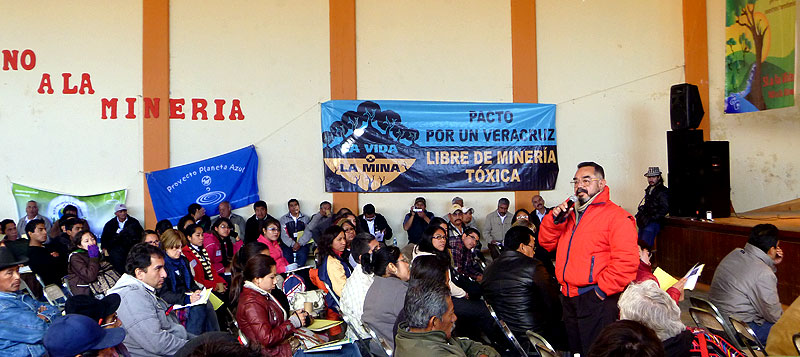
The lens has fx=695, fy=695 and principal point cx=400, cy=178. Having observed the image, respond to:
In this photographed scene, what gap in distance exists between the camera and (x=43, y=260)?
5.51 metres

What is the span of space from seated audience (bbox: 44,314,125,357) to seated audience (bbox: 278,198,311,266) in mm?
5618

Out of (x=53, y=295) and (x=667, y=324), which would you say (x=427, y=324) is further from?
(x=53, y=295)

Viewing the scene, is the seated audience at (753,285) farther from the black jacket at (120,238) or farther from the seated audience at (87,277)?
the black jacket at (120,238)

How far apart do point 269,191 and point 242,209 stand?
0.41m

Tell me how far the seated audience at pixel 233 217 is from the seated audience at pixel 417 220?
2075 millimetres

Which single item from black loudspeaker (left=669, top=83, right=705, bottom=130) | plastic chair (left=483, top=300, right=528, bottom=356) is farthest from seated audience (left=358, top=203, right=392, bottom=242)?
plastic chair (left=483, top=300, right=528, bottom=356)

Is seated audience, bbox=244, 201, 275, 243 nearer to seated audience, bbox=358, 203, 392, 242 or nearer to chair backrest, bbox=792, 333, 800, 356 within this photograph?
seated audience, bbox=358, 203, 392, 242

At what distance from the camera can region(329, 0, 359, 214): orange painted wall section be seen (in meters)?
9.10

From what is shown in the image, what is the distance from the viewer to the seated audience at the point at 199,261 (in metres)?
5.58

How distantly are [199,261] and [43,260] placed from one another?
1.20 m

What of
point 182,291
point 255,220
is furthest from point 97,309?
point 255,220

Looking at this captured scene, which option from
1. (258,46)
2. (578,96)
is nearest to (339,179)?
(258,46)

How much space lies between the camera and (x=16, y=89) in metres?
8.27

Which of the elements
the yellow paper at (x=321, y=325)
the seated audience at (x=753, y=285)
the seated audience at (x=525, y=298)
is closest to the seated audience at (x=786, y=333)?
the seated audience at (x=753, y=285)
